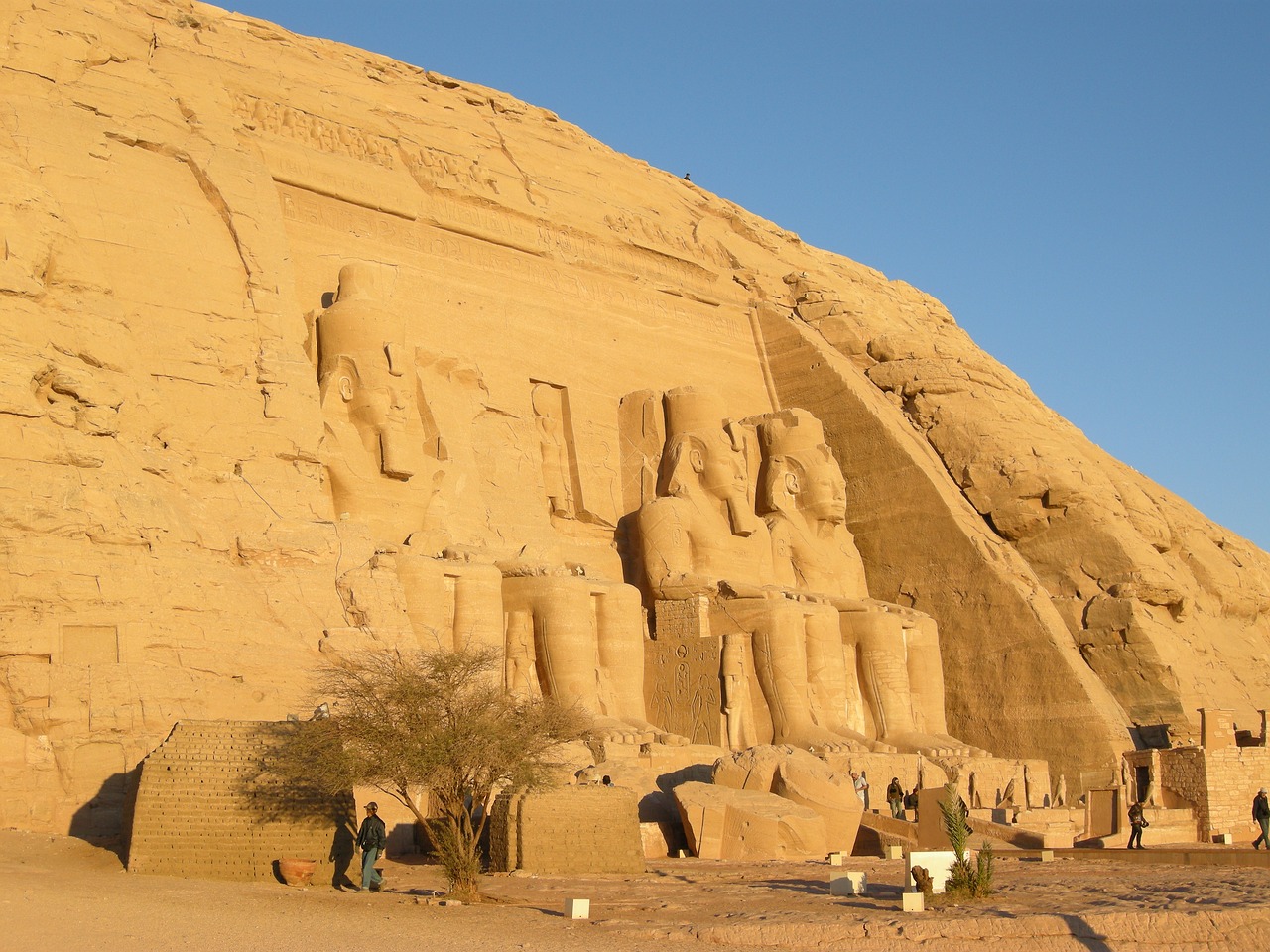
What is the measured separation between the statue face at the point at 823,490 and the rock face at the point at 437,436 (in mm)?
596

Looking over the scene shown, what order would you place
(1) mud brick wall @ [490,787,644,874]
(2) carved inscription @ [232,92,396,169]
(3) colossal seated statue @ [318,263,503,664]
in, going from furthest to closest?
(2) carved inscription @ [232,92,396,169] → (3) colossal seated statue @ [318,263,503,664] → (1) mud brick wall @ [490,787,644,874]

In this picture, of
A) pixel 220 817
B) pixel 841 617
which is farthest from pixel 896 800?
pixel 220 817

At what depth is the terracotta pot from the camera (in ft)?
25.7

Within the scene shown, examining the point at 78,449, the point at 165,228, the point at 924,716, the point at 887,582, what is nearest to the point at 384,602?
the point at 78,449

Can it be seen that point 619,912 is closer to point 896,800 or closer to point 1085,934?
point 1085,934

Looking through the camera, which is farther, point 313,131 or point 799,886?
point 313,131

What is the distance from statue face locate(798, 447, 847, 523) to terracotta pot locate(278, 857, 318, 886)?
9.00m

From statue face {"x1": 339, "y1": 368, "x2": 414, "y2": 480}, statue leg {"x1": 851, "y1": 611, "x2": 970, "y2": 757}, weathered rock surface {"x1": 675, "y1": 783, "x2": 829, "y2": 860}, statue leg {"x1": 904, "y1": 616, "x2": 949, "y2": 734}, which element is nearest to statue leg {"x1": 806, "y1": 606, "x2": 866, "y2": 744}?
statue leg {"x1": 851, "y1": 611, "x2": 970, "y2": 757}

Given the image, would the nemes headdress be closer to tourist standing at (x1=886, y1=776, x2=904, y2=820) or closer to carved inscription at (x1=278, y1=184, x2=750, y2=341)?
carved inscription at (x1=278, y1=184, x2=750, y2=341)

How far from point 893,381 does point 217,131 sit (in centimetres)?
834

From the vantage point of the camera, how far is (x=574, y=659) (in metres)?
12.8

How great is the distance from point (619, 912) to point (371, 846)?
1541mm

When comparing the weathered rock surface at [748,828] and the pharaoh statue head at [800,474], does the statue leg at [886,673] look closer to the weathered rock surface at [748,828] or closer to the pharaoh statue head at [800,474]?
the pharaoh statue head at [800,474]

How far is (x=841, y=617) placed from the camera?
14930 mm
